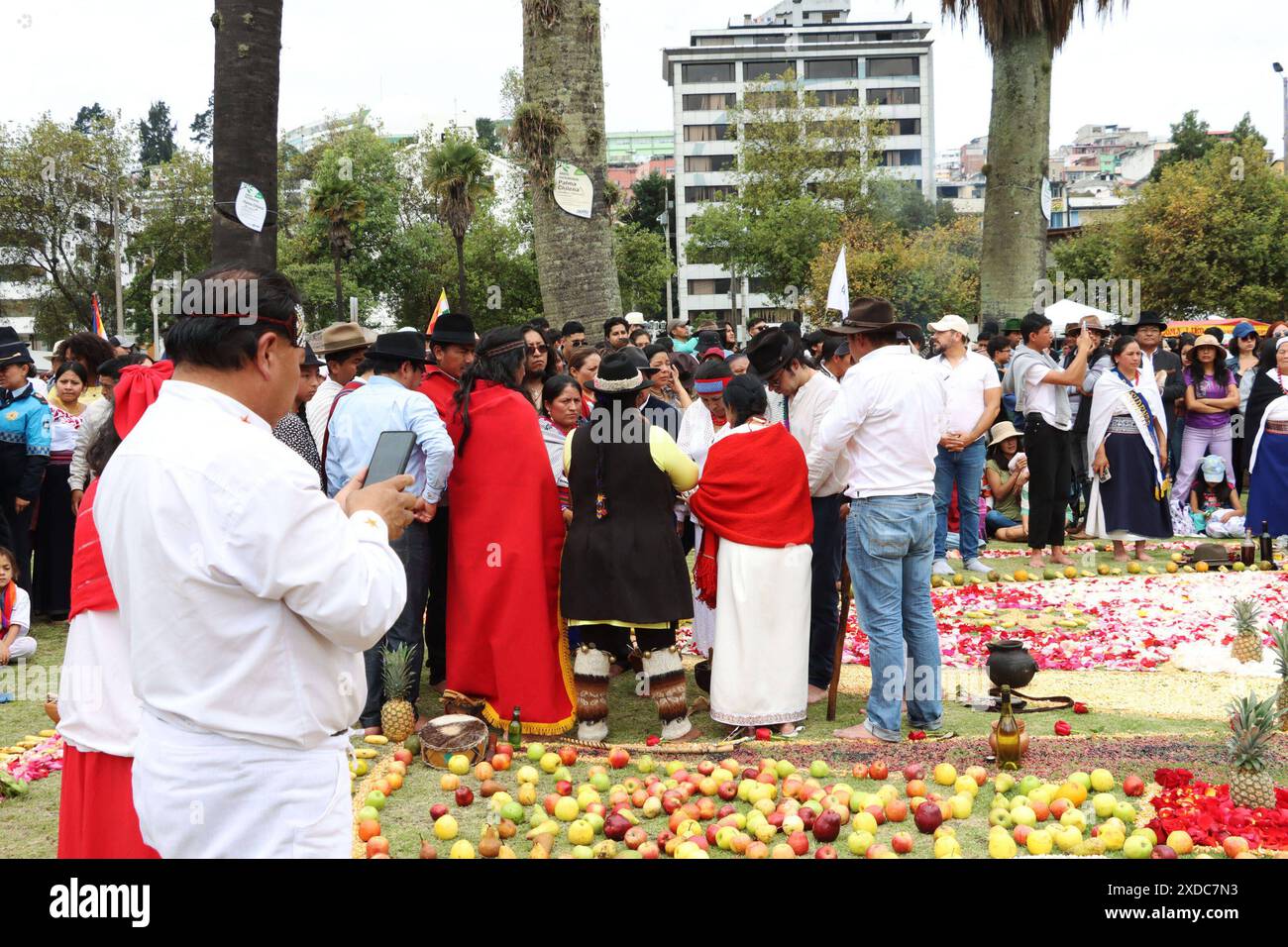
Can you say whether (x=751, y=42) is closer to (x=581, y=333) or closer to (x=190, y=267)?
(x=190, y=267)

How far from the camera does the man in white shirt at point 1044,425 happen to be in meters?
10.7

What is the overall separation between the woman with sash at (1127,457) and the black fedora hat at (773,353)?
193 inches

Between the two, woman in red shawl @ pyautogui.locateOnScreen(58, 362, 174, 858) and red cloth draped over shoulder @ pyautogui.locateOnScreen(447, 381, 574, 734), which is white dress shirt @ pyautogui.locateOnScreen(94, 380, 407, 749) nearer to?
woman in red shawl @ pyautogui.locateOnScreen(58, 362, 174, 858)

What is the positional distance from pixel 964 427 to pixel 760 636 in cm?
468

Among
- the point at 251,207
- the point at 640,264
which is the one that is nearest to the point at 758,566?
the point at 251,207

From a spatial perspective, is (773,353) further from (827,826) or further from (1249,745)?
(1249,745)

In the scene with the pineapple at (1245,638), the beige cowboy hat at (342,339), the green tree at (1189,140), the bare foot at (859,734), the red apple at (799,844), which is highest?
the green tree at (1189,140)

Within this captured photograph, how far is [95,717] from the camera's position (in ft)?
11.8

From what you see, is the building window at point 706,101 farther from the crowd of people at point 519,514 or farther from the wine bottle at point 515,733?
the wine bottle at point 515,733

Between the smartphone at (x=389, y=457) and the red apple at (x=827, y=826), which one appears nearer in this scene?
the smartphone at (x=389, y=457)

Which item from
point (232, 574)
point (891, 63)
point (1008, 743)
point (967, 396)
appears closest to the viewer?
point (232, 574)

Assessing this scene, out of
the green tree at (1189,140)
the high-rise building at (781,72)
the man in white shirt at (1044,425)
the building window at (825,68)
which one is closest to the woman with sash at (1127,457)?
the man in white shirt at (1044,425)

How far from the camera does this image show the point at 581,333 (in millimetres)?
10281

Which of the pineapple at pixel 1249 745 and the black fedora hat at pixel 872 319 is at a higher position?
the black fedora hat at pixel 872 319
